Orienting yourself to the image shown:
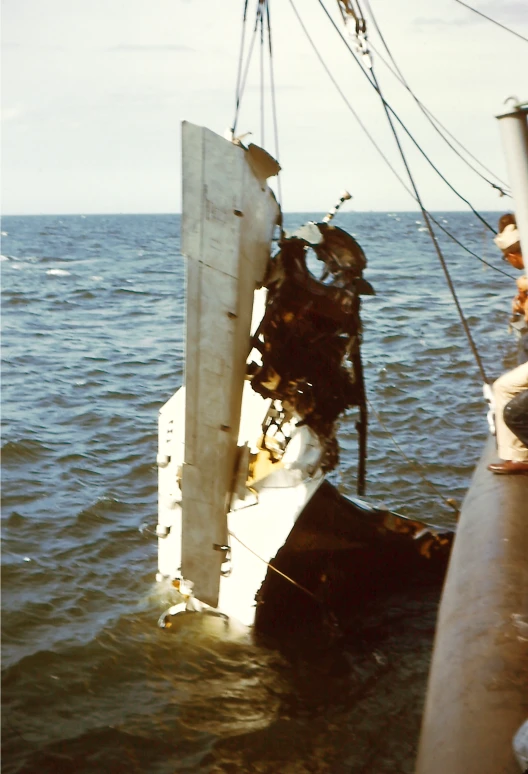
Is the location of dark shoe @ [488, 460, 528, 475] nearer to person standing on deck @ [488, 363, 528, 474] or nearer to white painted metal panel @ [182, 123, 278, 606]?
person standing on deck @ [488, 363, 528, 474]

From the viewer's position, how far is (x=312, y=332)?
19.7ft

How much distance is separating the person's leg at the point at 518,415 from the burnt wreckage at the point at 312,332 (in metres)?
1.18

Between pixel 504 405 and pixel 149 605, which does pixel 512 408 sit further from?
pixel 149 605

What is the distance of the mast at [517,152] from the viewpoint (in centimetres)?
270

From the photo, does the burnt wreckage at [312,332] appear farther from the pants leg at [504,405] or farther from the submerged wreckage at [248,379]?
the pants leg at [504,405]

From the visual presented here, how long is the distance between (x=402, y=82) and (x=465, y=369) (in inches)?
372

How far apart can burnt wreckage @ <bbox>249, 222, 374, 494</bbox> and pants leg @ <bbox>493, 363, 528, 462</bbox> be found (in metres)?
1.10

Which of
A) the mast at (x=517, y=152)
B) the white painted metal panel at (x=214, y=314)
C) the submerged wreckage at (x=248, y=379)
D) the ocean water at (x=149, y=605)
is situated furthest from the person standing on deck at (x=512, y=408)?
the mast at (x=517, y=152)

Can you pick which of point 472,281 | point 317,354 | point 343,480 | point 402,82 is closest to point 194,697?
point 317,354

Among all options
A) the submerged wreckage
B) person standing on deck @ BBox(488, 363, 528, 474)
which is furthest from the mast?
person standing on deck @ BBox(488, 363, 528, 474)

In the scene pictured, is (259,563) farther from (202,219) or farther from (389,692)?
(202,219)

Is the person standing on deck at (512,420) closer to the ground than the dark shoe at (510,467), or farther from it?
farther from it

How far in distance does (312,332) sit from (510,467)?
2.01 metres

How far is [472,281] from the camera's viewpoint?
3130 centimetres
